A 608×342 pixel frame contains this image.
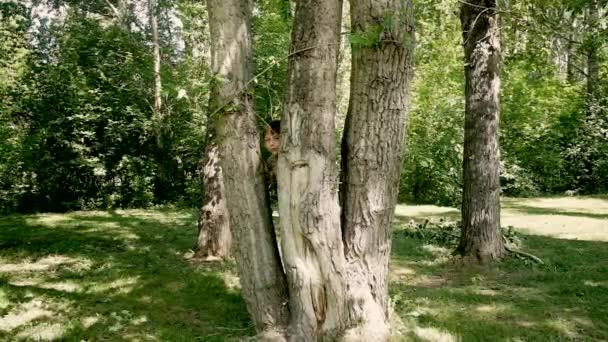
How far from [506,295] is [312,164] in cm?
339

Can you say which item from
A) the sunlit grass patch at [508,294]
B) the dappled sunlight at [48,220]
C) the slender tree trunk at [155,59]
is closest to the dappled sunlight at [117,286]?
the sunlit grass patch at [508,294]

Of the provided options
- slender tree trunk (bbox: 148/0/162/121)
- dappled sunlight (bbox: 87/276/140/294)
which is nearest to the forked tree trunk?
dappled sunlight (bbox: 87/276/140/294)

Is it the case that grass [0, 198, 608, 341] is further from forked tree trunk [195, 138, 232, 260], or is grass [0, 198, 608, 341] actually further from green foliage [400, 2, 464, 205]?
green foliage [400, 2, 464, 205]

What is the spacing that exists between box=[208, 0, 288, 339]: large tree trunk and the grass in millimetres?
706

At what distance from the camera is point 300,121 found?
390cm

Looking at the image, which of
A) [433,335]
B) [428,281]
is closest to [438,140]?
[428,281]

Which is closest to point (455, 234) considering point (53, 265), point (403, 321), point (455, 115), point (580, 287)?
point (580, 287)

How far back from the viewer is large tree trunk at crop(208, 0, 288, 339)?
158 inches

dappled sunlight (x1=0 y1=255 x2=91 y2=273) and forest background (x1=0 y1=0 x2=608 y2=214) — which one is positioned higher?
forest background (x1=0 y1=0 x2=608 y2=214)

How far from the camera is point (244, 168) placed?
13.4 feet

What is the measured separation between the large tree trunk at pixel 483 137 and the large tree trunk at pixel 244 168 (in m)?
4.15

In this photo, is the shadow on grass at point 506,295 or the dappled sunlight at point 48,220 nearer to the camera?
the shadow on grass at point 506,295

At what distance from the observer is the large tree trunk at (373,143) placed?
399 cm

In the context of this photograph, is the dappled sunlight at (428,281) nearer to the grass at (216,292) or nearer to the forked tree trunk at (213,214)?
the grass at (216,292)
